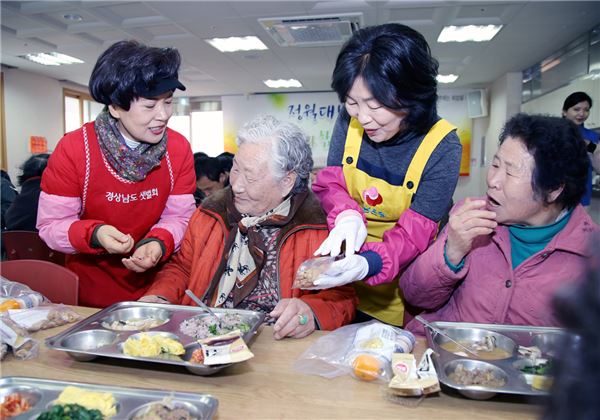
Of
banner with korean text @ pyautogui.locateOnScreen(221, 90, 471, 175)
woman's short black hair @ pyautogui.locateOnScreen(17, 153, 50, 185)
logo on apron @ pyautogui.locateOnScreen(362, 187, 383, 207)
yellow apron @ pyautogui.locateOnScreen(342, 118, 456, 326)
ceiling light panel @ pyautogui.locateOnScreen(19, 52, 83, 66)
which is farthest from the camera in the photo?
banner with korean text @ pyautogui.locateOnScreen(221, 90, 471, 175)

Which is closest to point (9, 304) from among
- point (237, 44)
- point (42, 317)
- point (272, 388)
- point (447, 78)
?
point (42, 317)

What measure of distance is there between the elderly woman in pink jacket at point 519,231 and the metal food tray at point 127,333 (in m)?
0.73

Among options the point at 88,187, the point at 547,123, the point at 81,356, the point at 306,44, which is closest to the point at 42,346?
the point at 81,356

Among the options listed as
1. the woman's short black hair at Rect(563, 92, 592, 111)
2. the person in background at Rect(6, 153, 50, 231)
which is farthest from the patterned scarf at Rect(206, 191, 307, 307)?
the woman's short black hair at Rect(563, 92, 592, 111)

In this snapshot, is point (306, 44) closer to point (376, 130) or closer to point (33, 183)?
point (33, 183)

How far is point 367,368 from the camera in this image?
1220 mm

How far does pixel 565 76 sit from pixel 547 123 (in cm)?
724

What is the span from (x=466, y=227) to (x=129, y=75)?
4.80 feet

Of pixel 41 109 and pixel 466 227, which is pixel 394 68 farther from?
pixel 41 109

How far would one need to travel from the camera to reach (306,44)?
298 inches

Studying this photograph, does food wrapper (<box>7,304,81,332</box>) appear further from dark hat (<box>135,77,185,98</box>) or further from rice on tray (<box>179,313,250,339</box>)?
dark hat (<box>135,77,185,98</box>)

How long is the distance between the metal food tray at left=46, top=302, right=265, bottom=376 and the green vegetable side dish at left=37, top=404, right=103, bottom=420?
236 mm

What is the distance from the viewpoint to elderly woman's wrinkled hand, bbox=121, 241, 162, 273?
6.16 feet

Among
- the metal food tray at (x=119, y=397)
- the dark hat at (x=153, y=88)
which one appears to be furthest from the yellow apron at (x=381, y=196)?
the metal food tray at (x=119, y=397)
